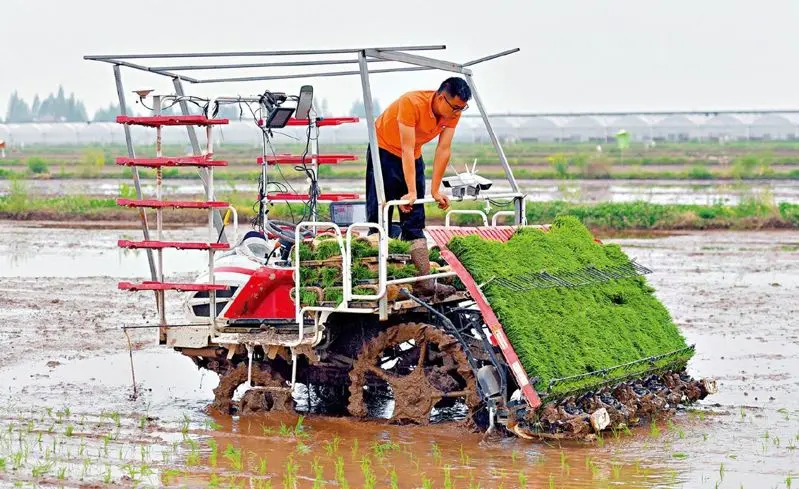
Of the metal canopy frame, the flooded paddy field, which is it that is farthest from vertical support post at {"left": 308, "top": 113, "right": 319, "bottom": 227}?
the flooded paddy field

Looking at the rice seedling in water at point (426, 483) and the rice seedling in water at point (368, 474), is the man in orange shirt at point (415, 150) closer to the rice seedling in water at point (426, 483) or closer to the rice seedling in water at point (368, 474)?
the rice seedling in water at point (368, 474)

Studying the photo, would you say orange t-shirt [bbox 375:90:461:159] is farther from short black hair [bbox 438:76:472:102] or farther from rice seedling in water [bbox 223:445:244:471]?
rice seedling in water [bbox 223:445:244:471]

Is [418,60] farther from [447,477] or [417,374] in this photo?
[447,477]

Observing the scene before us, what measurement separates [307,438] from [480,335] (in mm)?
1613

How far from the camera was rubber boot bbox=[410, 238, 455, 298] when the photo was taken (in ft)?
33.8

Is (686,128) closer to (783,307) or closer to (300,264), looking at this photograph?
(783,307)

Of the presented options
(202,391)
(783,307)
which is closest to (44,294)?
(202,391)

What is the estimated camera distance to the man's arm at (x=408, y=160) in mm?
10195

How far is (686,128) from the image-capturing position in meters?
88.0

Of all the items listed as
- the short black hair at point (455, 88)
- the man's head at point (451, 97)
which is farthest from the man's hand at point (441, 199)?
the short black hair at point (455, 88)

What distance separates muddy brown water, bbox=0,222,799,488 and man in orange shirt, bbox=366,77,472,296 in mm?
1617

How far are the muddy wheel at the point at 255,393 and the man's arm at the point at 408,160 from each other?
1923 mm

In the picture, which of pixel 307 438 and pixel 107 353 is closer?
pixel 307 438

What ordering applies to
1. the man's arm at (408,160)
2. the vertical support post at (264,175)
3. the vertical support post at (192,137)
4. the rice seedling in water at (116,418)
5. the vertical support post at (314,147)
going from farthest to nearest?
1. the vertical support post at (192,137)
2. the vertical support post at (314,147)
3. the vertical support post at (264,175)
4. the rice seedling in water at (116,418)
5. the man's arm at (408,160)
